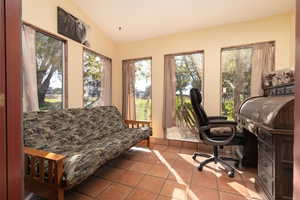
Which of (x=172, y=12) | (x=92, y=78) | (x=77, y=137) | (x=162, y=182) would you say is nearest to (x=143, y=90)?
(x=92, y=78)

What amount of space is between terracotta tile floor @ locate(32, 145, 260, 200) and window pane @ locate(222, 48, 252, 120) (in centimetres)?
112

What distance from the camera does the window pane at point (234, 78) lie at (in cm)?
260

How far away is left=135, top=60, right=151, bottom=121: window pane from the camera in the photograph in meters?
3.33

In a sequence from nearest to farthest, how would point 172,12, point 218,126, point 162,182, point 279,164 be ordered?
point 279,164 → point 162,182 → point 218,126 → point 172,12

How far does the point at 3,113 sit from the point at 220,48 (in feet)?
9.94

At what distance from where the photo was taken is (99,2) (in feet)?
7.96

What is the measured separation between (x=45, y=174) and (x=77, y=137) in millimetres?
770

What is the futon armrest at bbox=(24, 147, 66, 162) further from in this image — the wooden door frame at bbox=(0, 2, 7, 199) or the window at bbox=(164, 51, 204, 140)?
the window at bbox=(164, 51, 204, 140)

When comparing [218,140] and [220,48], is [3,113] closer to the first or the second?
[218,140]

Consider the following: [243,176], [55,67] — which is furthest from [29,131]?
[243,176]

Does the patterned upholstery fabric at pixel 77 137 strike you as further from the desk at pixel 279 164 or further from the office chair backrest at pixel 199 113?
the desk at pixel 279 164

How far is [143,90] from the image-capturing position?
3.38 metres

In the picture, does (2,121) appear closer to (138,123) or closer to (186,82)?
(138,123)

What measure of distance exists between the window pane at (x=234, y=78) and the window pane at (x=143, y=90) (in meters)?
1.52
